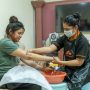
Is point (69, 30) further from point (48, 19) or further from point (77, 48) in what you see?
point (48, 19)

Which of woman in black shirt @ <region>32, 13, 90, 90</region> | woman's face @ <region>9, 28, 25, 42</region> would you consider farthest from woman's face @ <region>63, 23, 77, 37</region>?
woman's face @ <region>9, 28, 25, 42</region>

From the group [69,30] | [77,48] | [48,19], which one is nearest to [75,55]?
[77,48]

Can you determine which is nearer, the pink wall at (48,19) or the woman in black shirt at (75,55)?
the woman in black shirt at (75,55)

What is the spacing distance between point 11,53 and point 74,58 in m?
0.58

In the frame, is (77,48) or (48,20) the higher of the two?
(48,20)

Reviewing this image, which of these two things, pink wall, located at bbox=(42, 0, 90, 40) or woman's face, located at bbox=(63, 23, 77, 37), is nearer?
woman's face, located at bbox=(63, 23, 77, 37)

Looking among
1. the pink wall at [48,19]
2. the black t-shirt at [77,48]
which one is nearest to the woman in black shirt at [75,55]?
the black t-shirt at [77,48]

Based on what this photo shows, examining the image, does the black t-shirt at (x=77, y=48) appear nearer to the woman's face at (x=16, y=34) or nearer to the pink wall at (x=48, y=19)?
the woman's face at (x=16, y=34)

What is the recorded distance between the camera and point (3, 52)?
2.03 metres

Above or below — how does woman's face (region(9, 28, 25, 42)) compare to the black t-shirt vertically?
above

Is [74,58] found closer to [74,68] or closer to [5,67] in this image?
Result: [74,68]

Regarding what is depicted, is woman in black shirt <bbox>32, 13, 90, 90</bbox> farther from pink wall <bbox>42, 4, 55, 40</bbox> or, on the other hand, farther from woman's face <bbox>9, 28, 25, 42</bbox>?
pink wall <bbox>42, 4, 55, 40</bbox>

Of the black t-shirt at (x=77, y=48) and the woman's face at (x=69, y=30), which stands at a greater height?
the woman's face at (x=69, y=30)

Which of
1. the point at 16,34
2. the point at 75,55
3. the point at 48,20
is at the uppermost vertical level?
the point at 48,20
